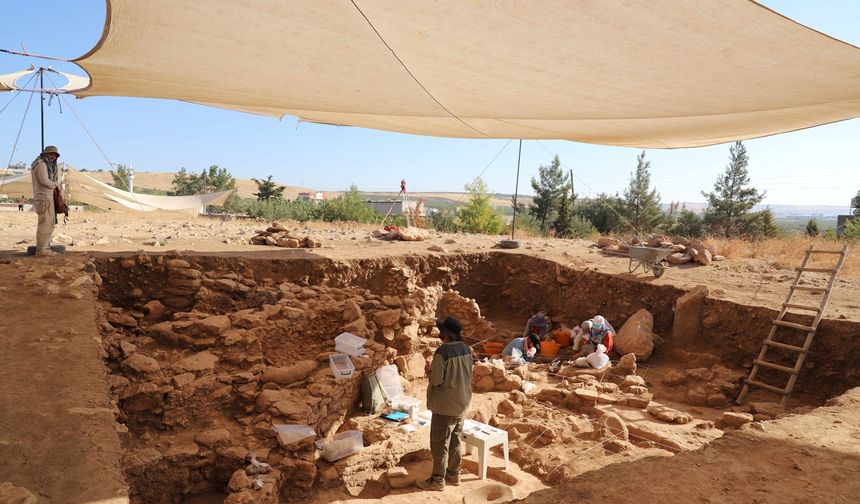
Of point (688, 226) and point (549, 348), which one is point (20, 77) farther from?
point (688, 226)

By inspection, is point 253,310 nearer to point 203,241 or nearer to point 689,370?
point 203,241

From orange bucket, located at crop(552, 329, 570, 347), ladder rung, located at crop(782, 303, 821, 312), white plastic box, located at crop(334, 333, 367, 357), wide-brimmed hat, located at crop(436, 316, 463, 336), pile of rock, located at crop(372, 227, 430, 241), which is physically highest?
pile of rock, located at crop(372, 227, 430, 241)

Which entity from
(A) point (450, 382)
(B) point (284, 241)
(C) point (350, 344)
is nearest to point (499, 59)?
(A) point (450, 382)

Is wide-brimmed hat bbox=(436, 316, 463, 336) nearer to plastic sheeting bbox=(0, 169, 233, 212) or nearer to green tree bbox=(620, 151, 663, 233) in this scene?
plastic sheeting bbox=(0, 169, 233, 212)

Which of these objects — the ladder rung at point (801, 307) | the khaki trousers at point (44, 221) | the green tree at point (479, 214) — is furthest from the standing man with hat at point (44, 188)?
the green tree at point (479, 214)

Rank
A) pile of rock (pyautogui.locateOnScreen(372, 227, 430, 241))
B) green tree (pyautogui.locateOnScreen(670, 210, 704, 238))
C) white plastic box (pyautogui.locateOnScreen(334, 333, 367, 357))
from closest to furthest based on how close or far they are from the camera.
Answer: white plastic box (pyautogui.locateOnScreen(334, 333, 367, 357)), pile of rock (pyautogui.locateOnScreen(372, 227, 430, 241)), green tree (pyautogui.locateOnScreen(670, 210, 704, 238))

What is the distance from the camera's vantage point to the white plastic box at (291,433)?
4629 mm

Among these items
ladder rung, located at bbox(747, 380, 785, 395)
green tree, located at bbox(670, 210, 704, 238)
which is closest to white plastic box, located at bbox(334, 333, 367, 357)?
ladder rung, located at bbox(747, 380, 785, 395)

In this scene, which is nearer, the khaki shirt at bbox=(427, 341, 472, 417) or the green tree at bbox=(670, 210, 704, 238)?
the khaki shirt at bbox=(427, 341, 472, 417)

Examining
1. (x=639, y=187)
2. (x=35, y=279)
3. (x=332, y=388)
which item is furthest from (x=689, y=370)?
(x=639, y=187)

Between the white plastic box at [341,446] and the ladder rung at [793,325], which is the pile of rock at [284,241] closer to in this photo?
the white plastic box at [341,446]

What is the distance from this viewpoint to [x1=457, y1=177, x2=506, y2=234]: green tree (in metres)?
23.3

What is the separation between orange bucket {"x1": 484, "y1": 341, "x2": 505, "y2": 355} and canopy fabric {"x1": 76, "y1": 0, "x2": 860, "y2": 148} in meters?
4.51

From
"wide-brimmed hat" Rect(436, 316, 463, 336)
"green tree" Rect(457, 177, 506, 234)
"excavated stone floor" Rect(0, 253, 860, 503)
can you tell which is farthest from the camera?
"green tree" Rect(457, 177, 506, 234)
